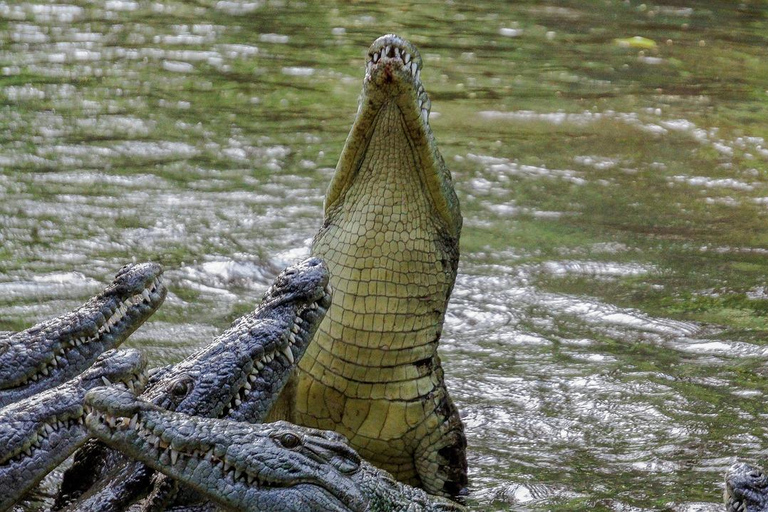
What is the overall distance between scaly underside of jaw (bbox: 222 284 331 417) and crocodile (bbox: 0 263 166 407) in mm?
713

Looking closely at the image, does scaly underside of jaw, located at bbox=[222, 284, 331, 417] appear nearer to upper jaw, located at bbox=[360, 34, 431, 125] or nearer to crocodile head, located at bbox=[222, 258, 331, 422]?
crocodile head, located at bbox=[222, 258, 331, 422]

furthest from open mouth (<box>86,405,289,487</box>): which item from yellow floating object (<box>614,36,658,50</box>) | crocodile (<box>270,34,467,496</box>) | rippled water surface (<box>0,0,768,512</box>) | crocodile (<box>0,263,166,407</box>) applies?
yellow floating object (<box>614,36,658,50</box>)

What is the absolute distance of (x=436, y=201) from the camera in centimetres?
407

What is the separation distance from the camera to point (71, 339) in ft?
12.3

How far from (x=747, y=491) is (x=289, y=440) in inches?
52.8

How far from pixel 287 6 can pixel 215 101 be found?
4743 mm

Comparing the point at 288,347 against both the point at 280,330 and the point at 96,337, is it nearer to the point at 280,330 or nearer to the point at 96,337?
the point at 280,330

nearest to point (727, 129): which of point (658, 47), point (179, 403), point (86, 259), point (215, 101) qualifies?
point (658, 47)

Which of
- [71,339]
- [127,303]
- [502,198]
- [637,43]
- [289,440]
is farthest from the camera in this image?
[637,43]

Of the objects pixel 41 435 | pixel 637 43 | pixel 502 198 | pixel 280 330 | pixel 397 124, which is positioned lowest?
pixel 502 198

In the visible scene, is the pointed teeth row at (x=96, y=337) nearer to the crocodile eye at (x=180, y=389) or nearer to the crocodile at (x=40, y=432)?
the crocodile at (x=40, y=432)

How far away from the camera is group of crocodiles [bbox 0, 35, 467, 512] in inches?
112

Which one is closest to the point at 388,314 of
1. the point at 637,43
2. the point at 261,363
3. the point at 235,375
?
the point at 261,363

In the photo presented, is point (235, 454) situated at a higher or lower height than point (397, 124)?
lower
